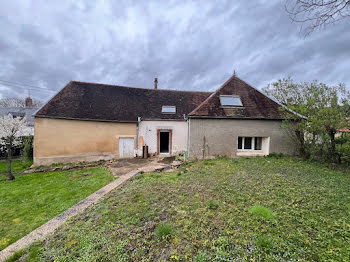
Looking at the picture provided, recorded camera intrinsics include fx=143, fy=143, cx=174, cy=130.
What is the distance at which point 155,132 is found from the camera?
12859mm

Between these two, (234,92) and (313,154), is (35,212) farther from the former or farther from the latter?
(313,154)

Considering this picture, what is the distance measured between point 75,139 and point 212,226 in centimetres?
1214

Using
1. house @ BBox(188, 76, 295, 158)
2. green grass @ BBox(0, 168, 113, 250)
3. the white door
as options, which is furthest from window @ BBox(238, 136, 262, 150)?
the white door

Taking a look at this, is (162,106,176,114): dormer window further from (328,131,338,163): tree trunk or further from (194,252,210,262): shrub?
(194,252,210,262): shrub

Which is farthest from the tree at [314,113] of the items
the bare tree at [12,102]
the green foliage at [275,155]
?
the bare tree at [12,102]

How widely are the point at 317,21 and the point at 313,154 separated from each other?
7749 mm

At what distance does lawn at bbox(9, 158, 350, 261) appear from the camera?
223 centimetres

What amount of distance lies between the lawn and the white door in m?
8.25

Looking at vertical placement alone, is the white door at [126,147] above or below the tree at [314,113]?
below

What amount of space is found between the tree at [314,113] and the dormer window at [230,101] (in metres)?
2.20

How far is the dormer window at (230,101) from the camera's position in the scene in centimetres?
969

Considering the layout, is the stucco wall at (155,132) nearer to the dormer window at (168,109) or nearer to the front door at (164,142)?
the front door at (164,142)

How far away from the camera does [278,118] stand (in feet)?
29.3

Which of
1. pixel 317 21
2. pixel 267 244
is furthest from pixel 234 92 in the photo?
pixel 267 244
